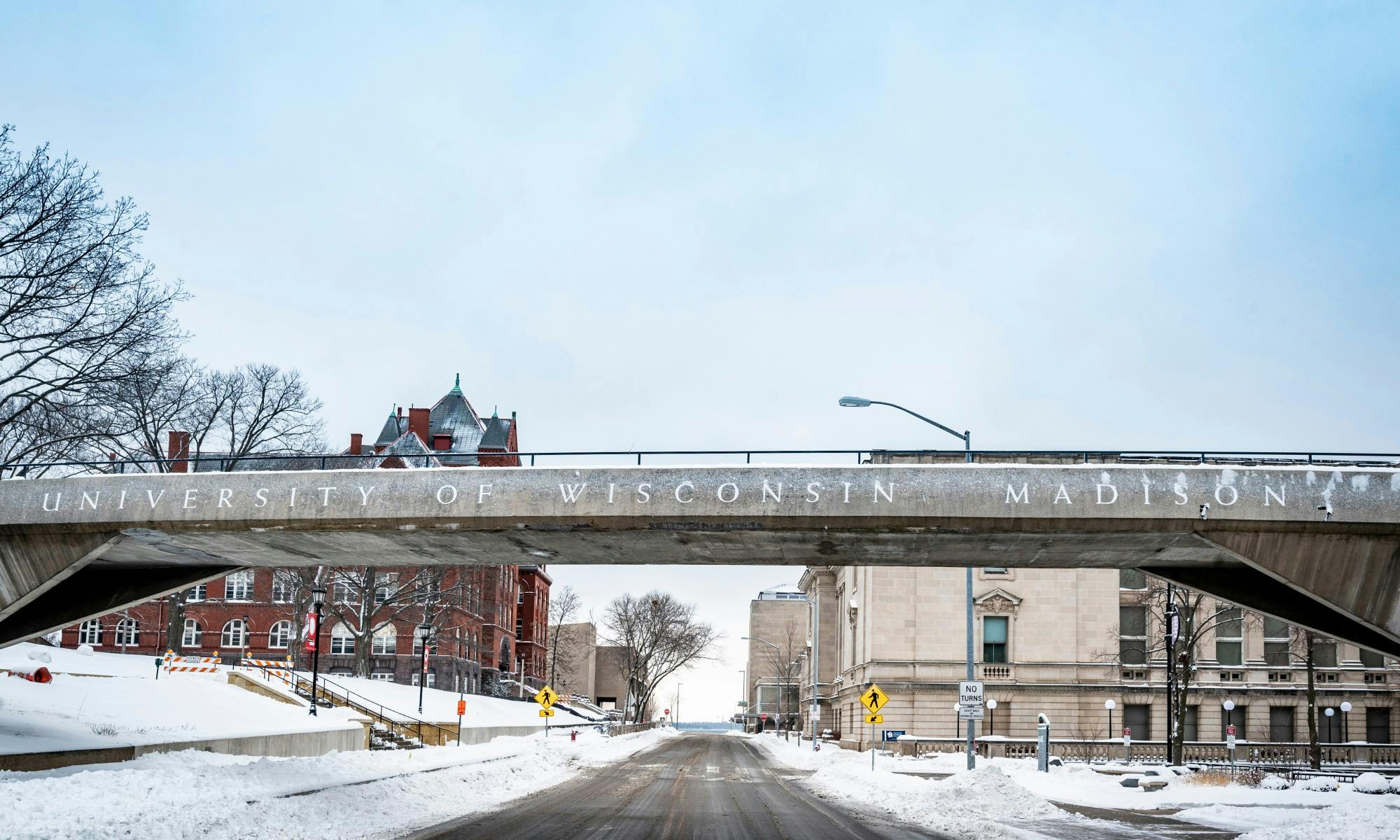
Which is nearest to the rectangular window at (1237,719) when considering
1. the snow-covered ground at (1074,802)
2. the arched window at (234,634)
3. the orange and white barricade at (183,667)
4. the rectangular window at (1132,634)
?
the rectangular window at (1132,634)

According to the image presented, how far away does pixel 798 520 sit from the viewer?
18719 millimetres

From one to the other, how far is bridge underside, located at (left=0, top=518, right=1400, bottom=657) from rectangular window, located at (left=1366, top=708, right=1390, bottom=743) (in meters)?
45.3

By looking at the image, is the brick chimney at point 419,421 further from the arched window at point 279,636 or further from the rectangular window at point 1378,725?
the rectangular window at point 1378,725

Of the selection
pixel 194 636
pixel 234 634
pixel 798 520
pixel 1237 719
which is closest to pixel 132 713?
pixel 798 520

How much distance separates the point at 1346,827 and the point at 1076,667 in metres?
42.0

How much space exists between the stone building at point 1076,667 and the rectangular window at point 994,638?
0.17ft

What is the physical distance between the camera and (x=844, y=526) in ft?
61.8

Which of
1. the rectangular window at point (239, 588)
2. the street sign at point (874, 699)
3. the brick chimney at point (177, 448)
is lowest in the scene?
the street sign at point (874, 699)

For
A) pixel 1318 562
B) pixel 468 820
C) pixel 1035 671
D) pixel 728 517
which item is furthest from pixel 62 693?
pixel 1035 671

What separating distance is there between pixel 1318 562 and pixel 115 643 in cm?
8250

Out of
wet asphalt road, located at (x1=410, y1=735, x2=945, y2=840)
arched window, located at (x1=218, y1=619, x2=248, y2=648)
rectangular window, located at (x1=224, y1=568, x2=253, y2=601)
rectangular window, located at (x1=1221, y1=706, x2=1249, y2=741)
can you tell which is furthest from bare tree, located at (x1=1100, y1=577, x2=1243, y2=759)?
rectangular window, located at (x1=224, y1=568, x2=253, y2=601)

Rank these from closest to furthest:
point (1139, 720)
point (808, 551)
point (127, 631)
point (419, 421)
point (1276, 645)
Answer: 1. point (808, 551)
2. point (1139, 720)
3. point (1276, 645)
4. point (127, 631)
5. point (419, 421)

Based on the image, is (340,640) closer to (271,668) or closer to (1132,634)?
(271,668)

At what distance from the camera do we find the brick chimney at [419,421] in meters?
93.6
